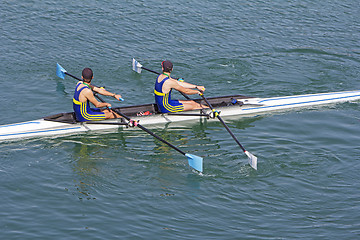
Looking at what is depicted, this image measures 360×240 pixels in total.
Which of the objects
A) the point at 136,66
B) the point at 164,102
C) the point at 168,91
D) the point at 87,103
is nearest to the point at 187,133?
the point at 164,102

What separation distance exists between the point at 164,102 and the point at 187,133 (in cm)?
119

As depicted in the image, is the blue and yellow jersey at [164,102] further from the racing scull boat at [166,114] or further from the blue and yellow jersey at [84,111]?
the blue and yellow jersey at [84,111]

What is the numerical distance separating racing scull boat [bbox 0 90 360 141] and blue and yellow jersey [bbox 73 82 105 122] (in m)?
0.18

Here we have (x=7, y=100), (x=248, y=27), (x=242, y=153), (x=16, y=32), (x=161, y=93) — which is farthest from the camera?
(x=248, y=27)

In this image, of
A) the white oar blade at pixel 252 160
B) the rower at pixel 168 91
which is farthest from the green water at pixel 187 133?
the rower at pixel 168 91

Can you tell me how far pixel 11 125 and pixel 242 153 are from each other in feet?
21.5

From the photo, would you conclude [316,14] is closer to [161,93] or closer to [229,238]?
[161,93]

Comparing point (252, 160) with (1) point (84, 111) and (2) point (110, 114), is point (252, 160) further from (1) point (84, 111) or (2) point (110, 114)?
(1) point (84, 111)

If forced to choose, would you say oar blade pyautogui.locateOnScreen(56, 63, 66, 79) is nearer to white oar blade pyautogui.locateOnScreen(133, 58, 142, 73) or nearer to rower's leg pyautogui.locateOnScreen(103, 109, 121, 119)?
white oar blade pyautogui.locateOnScreen(133, 58, 142, 73)

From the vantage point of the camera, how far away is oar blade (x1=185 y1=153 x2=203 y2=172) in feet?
42.5

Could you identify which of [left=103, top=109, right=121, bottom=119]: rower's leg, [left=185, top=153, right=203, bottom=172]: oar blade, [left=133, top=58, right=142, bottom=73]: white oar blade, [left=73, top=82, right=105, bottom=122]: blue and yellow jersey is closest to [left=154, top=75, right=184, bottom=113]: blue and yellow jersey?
[left=103, top=109, right=121, bottom=119]: rower's leg

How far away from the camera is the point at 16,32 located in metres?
21.8

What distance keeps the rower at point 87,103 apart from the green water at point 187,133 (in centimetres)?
62

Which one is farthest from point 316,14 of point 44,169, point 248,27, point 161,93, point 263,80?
point 44,169
